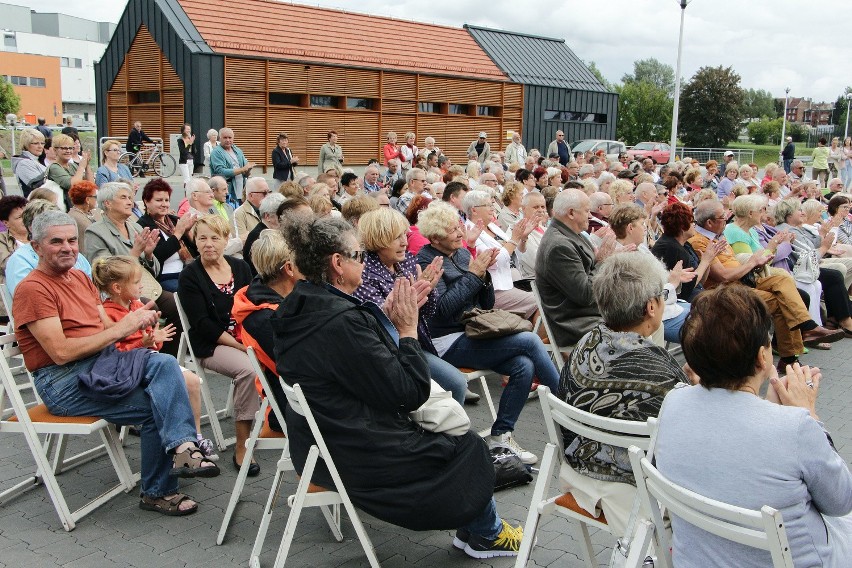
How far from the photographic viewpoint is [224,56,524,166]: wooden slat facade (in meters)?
22.8

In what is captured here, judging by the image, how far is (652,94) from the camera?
75.1 m

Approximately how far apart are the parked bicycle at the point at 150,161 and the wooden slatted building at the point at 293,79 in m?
2.09

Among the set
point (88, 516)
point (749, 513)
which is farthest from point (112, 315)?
point (749, 513)

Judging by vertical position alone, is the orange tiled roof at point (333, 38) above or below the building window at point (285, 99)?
above

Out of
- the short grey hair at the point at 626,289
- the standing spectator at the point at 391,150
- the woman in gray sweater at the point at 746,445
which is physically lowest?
the woman in gray sweater at the point at 746,445

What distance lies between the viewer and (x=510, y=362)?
16.4 ft

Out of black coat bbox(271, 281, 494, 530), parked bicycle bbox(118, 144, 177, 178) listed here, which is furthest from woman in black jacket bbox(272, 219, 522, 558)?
parked bicycle bbox(118, 144, 177, 178)

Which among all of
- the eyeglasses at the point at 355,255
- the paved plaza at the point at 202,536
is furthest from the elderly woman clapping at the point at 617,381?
the eyeglasses at the point at 355,255

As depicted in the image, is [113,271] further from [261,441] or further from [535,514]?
[535,514]

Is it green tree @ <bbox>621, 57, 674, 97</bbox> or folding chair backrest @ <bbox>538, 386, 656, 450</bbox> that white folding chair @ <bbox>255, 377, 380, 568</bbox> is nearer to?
folding chair backrest @ <bbox>538, 386, 656, 450</bbox>

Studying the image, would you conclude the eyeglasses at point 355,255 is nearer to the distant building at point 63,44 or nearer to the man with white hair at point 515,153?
the man with white hair at point 515,153

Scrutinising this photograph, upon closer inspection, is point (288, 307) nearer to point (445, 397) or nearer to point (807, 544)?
point (445, 397)

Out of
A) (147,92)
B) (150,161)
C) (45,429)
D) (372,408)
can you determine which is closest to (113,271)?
(45,429)

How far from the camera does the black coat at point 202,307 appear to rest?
16.5ft
